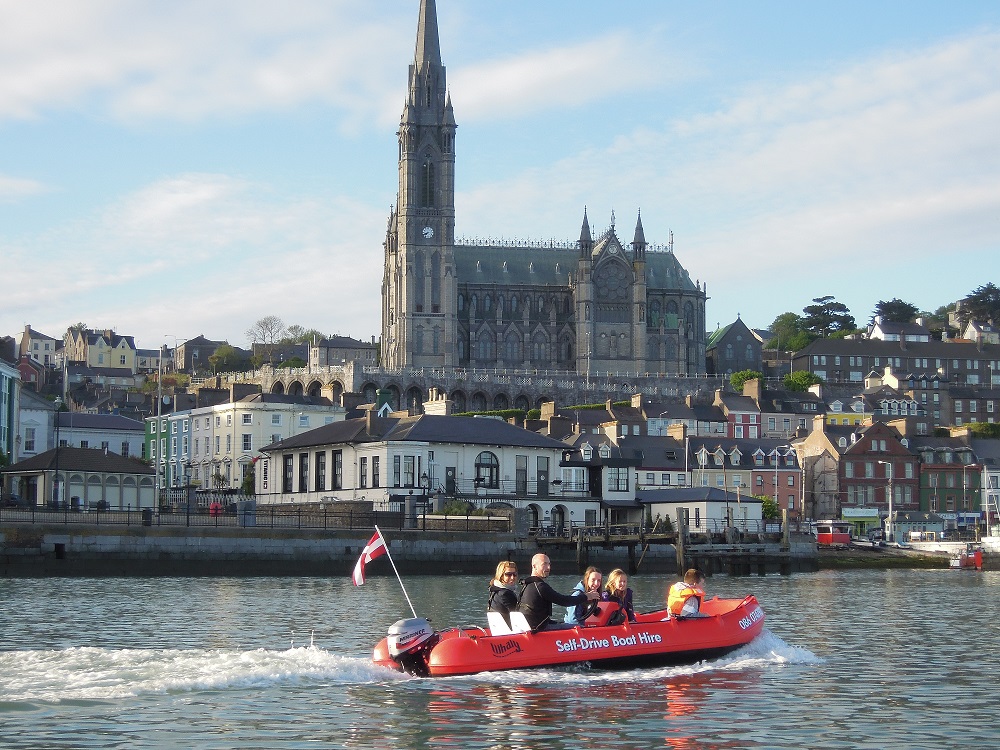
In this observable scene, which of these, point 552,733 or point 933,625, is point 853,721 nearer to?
point 552,733

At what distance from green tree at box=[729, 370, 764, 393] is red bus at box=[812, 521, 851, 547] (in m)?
66.5

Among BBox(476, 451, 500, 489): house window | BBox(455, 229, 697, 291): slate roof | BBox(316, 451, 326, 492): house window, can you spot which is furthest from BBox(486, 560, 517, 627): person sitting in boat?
BBox(455, 229, 697, 291): slate roof

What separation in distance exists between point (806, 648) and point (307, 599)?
16447mm

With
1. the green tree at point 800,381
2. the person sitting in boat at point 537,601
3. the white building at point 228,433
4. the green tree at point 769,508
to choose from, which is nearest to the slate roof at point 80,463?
the white building at point 228,433

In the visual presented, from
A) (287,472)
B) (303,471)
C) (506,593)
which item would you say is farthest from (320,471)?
(506,593)

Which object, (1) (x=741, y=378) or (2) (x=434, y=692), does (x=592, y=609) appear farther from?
(1) (x=741, y=378)

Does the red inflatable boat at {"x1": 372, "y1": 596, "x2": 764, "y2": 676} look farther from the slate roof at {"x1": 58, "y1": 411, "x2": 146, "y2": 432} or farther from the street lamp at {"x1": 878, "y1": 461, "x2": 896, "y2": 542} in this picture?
the slate roof at {"x1": 58, "y1": 411, "x2": 146, "y2": 432}

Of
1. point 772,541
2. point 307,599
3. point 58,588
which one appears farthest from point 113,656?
point 772,541

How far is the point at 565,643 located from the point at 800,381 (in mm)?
137982

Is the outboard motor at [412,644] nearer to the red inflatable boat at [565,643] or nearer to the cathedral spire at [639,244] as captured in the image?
the red inflatable boat at [565,643]

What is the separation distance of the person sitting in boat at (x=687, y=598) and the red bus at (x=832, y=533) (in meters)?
50.3

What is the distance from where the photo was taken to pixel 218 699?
2331 cm

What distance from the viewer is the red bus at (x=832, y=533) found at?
269 ft

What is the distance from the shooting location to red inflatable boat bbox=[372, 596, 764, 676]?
2520 cm
